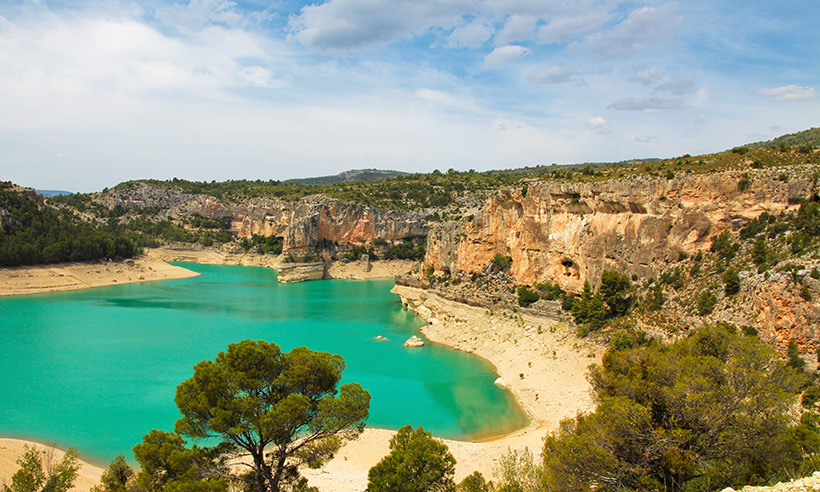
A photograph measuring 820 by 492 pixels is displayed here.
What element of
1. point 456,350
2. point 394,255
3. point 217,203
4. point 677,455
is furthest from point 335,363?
point 217,203

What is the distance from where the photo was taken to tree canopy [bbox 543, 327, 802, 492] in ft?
34.2

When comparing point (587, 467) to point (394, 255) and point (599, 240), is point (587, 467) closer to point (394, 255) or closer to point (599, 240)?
point (599, 240)

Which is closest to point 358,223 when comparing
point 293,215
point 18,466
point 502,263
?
point 293,215

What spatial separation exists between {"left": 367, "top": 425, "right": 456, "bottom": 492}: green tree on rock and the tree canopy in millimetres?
2407

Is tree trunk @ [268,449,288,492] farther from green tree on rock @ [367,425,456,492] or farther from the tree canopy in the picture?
the tree canopy

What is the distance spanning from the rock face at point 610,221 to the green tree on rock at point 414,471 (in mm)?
19549

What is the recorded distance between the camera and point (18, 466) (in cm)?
1636

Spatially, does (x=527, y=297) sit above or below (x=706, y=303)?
below

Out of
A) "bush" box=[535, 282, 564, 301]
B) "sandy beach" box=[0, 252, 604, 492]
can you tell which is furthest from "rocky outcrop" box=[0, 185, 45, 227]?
"bush" box=[535, 282, 564, 301]

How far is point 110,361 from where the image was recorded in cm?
2908

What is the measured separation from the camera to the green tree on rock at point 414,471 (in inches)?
442

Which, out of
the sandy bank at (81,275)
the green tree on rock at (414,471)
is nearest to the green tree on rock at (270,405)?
the green tree on rock at (414,471)

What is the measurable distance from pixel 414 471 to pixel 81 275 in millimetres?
61929

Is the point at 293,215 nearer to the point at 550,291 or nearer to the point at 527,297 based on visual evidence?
the point at 527,297
